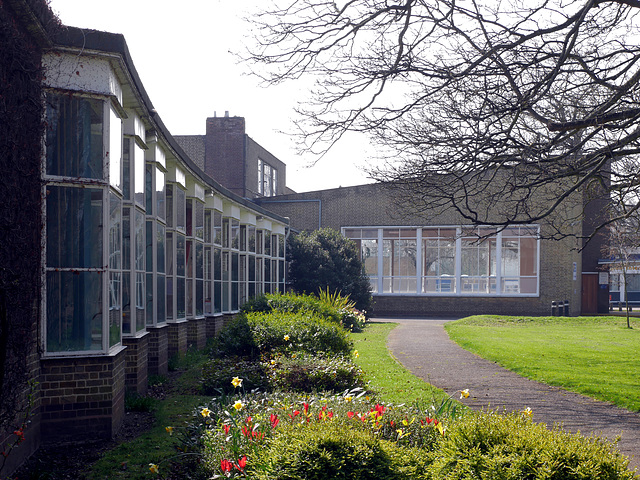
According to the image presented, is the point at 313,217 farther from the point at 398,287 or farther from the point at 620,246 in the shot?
the point at 620,246

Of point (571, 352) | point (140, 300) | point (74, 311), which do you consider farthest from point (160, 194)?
point (571, 352)

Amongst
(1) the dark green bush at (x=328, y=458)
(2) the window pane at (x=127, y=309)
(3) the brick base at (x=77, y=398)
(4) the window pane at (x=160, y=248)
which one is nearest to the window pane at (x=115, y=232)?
(2) the window pane at (x=127, y=309)

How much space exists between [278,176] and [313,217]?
9.51 meters

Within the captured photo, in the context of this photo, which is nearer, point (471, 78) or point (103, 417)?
point (103, 417)

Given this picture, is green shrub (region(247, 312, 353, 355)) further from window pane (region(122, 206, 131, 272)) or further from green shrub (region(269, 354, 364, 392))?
window pane (region(122, 206, 131, 272))

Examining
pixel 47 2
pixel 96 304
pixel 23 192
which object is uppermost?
pixel 47 2

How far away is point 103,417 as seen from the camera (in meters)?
7.09

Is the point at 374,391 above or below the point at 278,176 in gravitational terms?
below

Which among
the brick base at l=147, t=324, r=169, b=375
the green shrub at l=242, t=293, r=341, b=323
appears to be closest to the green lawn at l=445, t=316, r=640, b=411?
the green shrub at l=242, t=293, r=341, b=323

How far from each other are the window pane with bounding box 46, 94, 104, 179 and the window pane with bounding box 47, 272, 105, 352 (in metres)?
1.14

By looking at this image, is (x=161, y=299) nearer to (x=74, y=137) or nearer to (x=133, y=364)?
(x=133, y=364)

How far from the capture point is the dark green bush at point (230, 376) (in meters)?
9.05

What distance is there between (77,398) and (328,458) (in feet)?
12.1

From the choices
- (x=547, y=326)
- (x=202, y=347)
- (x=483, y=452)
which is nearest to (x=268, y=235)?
(x=202, y=347)
